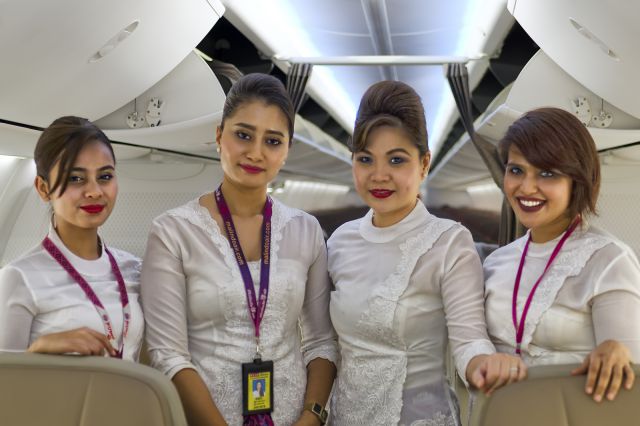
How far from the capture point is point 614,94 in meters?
7.28

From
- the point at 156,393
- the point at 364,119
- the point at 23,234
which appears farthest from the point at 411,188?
the point at 23,234

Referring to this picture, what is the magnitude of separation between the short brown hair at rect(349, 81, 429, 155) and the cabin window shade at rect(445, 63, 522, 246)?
659 cm

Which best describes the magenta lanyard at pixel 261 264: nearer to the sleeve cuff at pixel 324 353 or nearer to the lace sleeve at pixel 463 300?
the sleeve cuff at pixel 324 353

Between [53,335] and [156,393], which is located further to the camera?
[53,335]

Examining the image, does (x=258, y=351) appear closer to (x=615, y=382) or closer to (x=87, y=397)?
(x=87, y=397)

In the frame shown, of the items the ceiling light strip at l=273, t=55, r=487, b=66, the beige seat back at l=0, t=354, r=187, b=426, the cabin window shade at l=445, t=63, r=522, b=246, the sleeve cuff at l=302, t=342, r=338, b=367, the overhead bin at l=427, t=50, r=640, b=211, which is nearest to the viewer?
the beige seat back at l=0, t=354, r=187, b=426

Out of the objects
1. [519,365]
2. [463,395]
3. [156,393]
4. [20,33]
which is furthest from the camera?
[20,33]

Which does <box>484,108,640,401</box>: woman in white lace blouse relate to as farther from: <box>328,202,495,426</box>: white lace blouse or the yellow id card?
the yellow id card

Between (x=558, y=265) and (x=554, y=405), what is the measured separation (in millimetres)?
570

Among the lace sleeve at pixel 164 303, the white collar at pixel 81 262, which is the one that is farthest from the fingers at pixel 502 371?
the white collar at pixel 81 262

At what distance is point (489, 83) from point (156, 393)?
1143cm

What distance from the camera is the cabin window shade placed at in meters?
9.61

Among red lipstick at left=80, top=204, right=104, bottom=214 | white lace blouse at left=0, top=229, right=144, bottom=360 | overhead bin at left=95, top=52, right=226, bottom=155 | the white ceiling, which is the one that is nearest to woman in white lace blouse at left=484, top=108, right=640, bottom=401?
white lace blouse at left=0, top=229, right=144, bottom=360

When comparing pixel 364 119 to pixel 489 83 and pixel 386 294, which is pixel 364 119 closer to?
pixel 386 294
